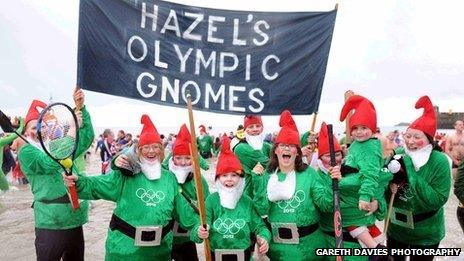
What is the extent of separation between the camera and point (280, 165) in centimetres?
403

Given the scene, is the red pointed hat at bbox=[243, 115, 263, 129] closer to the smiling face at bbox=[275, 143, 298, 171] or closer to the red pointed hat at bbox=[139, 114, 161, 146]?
the smiling face at bbox=[275, 143, 298, 171]

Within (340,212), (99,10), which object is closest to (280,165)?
(340,212)

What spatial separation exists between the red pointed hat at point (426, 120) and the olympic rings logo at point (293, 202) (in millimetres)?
1410

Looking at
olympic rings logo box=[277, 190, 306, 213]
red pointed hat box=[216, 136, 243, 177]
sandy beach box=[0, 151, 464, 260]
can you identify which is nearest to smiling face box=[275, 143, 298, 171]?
olympic rings logo box=[277, 190, 306, 213]

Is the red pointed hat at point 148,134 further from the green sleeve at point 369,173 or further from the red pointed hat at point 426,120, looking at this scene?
the red pointed hat at point 426,120

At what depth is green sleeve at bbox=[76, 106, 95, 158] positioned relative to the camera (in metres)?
4.21

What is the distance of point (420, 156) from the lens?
13.5 ft

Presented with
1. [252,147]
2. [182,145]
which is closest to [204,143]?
[252,147]

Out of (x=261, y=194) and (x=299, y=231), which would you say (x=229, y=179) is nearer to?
(x=261, y=194)

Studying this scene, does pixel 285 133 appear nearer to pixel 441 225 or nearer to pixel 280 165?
pixel 280 165

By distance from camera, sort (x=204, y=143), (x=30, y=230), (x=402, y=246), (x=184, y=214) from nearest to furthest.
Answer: (x=184, y=214), (x=402, y=246), (x=30, y=230), (x=204, y=143)

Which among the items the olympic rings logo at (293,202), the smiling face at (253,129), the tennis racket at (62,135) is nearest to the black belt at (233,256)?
the olympic rings logo at (293,202)

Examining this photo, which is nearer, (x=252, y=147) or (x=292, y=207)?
(x=292, y=207)

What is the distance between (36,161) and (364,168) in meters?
3.21
